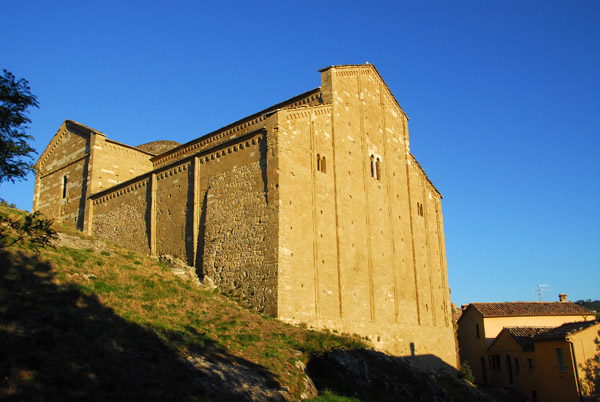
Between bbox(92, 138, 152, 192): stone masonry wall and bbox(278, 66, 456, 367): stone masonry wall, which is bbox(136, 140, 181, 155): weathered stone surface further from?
bbox(278, 66, 456, 367): stone masonry wall

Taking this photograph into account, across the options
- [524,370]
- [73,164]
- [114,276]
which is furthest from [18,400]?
[524,370]

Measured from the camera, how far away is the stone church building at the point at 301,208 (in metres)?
21.7

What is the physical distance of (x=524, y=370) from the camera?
34719mm

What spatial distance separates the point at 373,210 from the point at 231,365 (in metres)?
15.9

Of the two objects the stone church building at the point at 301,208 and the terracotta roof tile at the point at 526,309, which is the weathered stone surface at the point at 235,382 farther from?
the terracotta roof tile at the point at 526,309

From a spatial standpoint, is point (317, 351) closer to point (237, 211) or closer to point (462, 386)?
point (237, 211)

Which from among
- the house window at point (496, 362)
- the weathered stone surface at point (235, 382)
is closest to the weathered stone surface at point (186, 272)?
the weathered stone surface at point (235, 382)

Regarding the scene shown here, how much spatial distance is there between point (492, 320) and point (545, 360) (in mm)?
7486

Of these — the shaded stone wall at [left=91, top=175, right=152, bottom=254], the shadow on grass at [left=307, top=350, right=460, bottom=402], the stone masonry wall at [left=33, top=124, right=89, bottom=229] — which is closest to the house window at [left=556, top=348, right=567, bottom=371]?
the shadow on grass at [left=307, top=350, right=460, bottom=402]

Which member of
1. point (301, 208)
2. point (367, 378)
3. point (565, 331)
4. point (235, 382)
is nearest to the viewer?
point (235, 382)

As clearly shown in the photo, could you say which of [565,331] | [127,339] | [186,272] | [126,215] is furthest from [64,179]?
[565,331]

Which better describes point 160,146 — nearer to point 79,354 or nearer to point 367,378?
point 367,378

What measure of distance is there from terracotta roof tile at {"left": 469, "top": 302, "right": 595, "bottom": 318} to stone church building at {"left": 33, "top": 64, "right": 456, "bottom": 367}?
31.9 feet

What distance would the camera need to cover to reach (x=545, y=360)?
3309 centimetres
